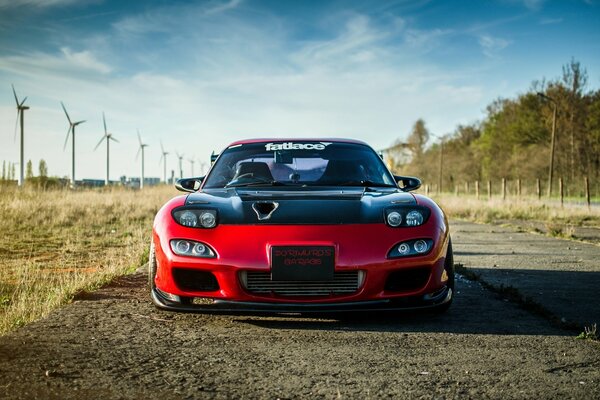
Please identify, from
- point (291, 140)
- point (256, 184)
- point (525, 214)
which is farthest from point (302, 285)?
point (525, 214)

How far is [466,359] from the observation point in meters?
3.12

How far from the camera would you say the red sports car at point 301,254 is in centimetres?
354

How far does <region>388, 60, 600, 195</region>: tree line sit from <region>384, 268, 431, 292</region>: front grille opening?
27.2 meters

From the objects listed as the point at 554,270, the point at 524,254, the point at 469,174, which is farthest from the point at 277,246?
the point at 469,174

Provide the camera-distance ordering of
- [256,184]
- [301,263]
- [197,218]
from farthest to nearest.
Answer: [256,184] → [197,218] → [301,263]

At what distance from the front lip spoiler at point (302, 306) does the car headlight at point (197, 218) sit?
49 cm

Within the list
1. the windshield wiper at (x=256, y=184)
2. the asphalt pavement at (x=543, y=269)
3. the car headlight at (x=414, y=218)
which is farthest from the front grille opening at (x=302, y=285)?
the asphalt pavement at (x=543, y=269)

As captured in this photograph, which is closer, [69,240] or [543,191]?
[69,240]

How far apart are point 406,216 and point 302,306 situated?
2.92 ft

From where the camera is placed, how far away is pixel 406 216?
12.5ft

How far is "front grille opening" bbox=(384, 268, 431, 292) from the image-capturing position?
365 centimetres

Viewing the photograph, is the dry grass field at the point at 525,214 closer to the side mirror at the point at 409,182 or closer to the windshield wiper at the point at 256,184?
the side mirror at the point at 409,182

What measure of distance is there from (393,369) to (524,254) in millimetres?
6094

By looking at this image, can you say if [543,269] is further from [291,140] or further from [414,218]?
[414,218]
